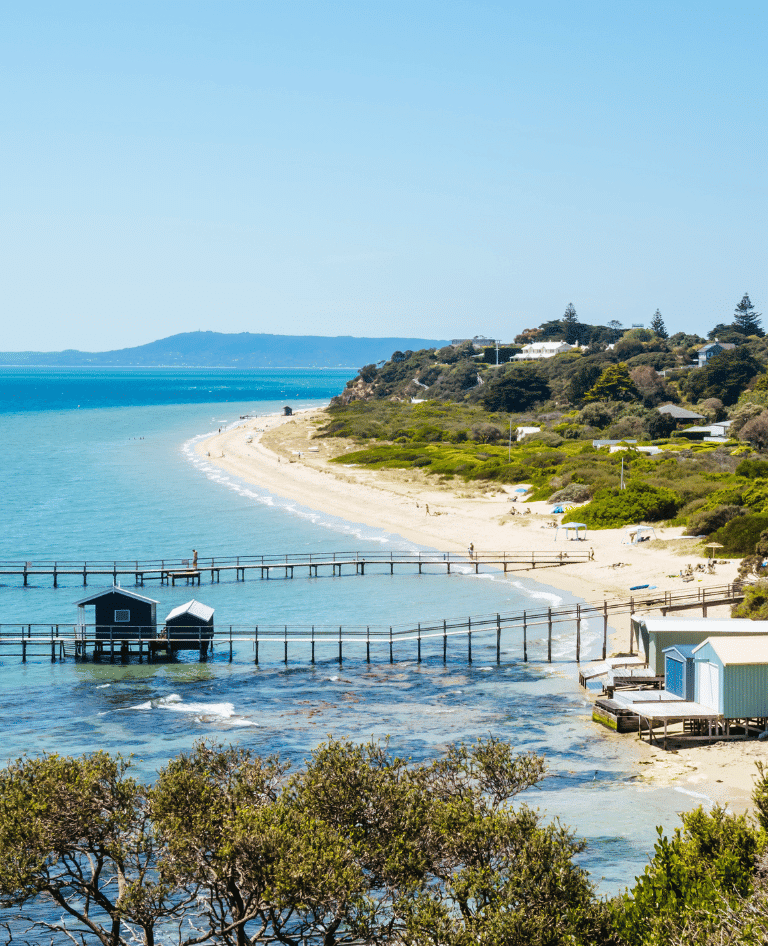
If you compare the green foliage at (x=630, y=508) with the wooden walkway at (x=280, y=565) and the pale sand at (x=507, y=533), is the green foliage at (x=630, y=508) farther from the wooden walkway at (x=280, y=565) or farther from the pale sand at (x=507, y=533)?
Result: the wooden walkway at (x=280, y=565)

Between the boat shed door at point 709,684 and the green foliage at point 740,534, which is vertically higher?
the green foliage at point 740,534

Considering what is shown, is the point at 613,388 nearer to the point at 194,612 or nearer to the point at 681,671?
the point at 194,612

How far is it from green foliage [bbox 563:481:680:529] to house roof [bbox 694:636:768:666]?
33328 mm

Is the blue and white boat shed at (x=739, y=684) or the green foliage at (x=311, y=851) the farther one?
the blue and white boat shed at (x=739, y=684)

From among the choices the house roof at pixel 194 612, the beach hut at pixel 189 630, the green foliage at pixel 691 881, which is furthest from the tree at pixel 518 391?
the green foliage at pixel 691 881

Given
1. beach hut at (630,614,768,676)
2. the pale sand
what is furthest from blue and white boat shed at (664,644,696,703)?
the pale sand

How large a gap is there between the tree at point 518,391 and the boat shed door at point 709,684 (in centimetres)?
11309

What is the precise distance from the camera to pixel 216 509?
88.4 meters

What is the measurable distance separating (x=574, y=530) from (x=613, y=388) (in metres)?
66.7

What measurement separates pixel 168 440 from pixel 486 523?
9536 centimetres

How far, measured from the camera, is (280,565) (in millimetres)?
62719

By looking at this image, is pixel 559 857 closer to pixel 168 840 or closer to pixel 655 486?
pixel 168 840

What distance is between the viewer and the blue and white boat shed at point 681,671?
117ft

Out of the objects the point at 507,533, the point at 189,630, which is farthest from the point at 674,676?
the point at 507,533
